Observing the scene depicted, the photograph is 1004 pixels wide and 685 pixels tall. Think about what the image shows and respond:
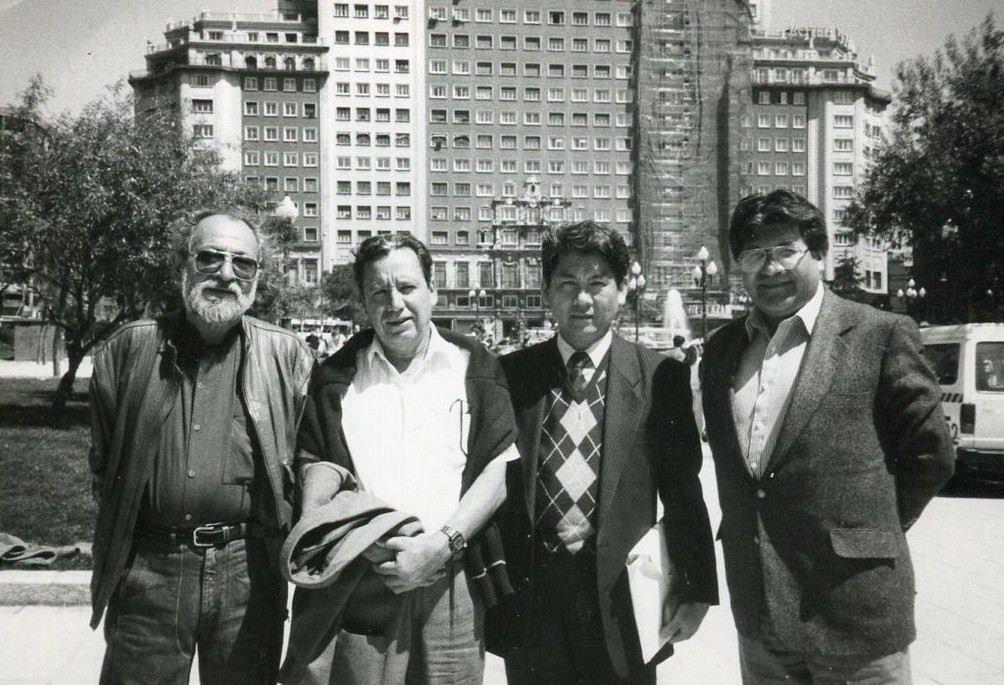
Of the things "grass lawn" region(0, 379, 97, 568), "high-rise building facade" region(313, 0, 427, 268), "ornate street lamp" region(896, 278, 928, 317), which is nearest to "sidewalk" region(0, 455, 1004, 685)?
"grass lawn" region(0, 379, 97, 568)

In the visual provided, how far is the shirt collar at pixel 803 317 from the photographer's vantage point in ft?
8.80

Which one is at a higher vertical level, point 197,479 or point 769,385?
point 769,385

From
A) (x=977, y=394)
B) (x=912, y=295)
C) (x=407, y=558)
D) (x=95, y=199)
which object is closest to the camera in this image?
(x=407, y=558)

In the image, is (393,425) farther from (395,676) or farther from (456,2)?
(456,2)

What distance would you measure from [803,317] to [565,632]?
1.35 m

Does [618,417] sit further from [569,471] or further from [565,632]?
[565,632]

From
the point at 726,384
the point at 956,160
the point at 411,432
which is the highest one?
the point at 956,160

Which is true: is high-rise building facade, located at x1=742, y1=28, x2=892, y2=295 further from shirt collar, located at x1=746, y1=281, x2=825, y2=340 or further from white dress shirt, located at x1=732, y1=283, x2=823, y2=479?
white dress shirt, located at x1=732, y1=283, x2=823, y2=479

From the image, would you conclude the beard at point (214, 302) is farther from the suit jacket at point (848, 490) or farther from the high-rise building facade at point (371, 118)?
the high-rise building facade at point (371, 118)

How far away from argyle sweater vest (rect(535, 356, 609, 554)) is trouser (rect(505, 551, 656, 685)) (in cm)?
7

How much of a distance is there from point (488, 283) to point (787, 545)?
3244 inches

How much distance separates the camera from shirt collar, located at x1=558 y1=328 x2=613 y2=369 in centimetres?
291

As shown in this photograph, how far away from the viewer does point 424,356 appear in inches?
106

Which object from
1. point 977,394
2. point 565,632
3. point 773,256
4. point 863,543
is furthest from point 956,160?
point 565,632
